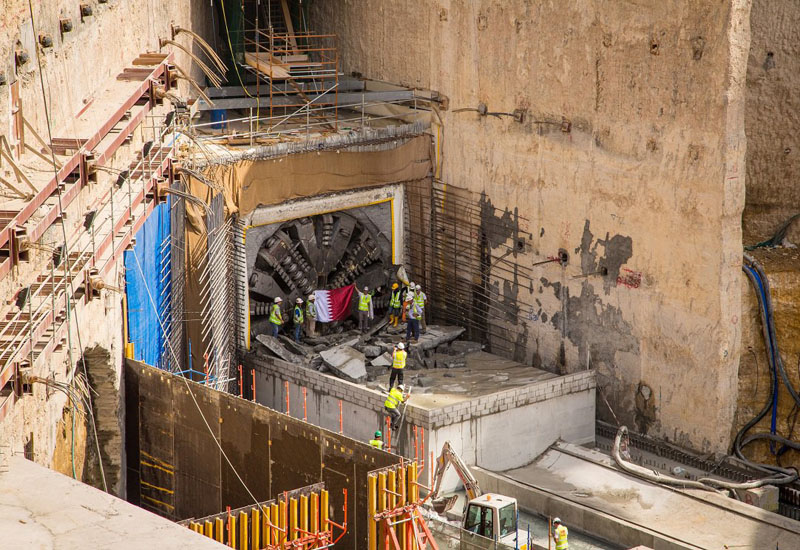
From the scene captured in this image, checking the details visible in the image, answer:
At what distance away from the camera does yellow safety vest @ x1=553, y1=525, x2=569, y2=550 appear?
20.5 m

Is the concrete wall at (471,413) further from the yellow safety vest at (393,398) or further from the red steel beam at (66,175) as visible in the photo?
the red steel beam at (66,175)

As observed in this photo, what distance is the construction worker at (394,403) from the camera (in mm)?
24359

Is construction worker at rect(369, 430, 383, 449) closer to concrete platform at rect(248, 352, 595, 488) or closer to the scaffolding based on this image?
concrete platform at rect(248, 352, 595, 488)

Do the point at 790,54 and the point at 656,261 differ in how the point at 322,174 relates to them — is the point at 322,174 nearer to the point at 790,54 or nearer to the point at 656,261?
the point at 656,261

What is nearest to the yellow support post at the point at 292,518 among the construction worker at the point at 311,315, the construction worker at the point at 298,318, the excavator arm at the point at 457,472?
the excavator arm at the point at 457,472

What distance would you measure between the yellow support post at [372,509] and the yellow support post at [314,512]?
0.71 metres

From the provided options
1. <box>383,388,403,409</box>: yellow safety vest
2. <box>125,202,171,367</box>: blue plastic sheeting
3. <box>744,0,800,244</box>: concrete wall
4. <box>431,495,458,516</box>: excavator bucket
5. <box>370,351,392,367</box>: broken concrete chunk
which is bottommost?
<box>431,495,458,516</box>: excavator bucket

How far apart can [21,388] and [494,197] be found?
14.6 metres

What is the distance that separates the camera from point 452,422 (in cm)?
2456

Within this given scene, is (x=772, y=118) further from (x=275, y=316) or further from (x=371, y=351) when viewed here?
(x=275, y=316)

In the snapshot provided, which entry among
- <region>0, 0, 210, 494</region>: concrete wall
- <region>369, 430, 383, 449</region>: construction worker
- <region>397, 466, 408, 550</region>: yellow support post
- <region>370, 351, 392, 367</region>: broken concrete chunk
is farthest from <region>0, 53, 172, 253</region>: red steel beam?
<region>370, 351, 392, 367</region>: broken concrete chunk

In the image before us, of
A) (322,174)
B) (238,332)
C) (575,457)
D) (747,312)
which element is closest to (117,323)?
(238,332)

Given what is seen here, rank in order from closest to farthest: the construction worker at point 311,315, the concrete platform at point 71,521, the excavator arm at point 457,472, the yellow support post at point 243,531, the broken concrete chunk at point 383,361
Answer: the concrete platform at point 71,521, the yellow support post at point 243,531, the excavator arm at point 457,472, the broken concrete chunk at point 383,361, the construction worker at point 311,315

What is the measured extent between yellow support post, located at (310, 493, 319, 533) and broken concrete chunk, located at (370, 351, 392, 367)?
8.21 metres
